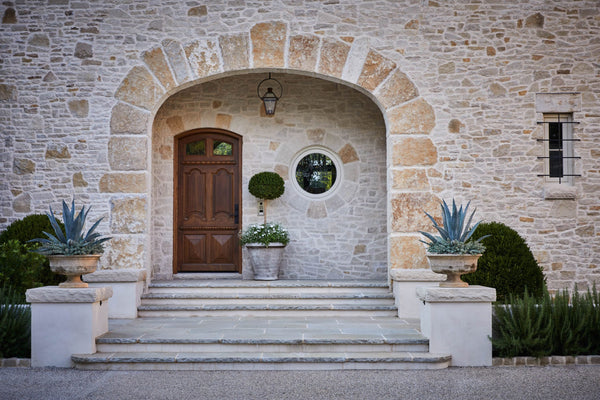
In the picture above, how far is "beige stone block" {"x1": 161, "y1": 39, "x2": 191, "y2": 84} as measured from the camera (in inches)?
310

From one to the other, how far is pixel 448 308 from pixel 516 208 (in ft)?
9.02

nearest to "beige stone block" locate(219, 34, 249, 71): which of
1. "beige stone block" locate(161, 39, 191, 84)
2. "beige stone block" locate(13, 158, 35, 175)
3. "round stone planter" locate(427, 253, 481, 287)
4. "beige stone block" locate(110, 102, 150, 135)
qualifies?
"beige stone block" locate(161, 39, 191, 84)

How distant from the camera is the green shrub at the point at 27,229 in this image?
750cm

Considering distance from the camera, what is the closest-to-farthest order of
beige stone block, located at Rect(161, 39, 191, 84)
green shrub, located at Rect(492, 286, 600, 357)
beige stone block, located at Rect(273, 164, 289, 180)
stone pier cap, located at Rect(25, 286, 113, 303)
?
green shrub, located at Rect(492, 286, 600, 357), stone pier cap, located at Rect(25, 286, 113, 303), beige stone block, located at Rect(161, 39, 191, 84), beige stone block, located at Rect(273, 164, 289, 180)

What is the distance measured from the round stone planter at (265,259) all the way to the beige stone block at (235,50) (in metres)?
2.72

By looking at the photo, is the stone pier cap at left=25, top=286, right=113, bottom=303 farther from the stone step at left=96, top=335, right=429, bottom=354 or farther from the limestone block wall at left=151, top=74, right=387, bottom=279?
the limestone block wall at left=151, top=74, right=387, bottom=279

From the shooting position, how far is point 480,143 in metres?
7.88

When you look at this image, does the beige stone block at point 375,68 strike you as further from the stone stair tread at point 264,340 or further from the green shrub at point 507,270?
the stone stair tread at point 264,340

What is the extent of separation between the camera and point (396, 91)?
786 cm

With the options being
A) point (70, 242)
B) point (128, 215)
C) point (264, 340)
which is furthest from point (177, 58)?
point (264, 340)

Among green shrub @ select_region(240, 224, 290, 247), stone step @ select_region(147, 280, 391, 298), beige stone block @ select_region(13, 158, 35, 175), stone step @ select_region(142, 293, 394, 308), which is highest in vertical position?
beige stone block @ select_region(13, 158, 35, 175)

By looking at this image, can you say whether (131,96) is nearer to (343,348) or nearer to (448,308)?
(343,348)

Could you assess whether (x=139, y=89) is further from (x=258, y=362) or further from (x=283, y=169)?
(x=258, y=362)

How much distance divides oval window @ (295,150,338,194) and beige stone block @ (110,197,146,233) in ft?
9.40
